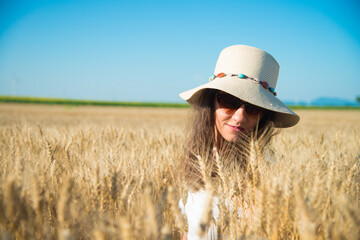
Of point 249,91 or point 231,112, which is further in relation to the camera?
point 231,112

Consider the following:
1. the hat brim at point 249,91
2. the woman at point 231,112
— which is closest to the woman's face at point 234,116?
the woman at point 231,112

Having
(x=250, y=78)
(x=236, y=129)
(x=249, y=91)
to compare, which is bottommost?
(x=236, y=129)

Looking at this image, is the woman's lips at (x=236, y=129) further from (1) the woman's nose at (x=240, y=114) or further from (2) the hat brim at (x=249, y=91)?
(2) the hat brim at (x=249, y=91)

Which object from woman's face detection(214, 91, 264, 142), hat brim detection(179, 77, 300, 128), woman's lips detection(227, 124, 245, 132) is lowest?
woman's lips detection(227, 124, 245, 132)

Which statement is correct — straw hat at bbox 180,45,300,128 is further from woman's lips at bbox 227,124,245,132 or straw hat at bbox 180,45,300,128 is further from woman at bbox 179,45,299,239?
woman's lips at bbox 227,124,245,132

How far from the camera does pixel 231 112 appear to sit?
1.58 metres

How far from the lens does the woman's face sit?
1496mm

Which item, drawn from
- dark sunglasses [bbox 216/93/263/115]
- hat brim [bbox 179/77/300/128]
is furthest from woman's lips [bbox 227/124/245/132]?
hat brim [bbox 179/77/300/128]

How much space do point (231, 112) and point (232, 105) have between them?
5cm

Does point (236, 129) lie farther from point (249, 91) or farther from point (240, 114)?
point (249, 91)

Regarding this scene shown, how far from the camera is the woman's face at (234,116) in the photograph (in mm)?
1496

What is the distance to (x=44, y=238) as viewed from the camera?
32.6 inches

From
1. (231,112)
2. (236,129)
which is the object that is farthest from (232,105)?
(236,129)

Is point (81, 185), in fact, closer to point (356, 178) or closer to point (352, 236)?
point (352, 236)
